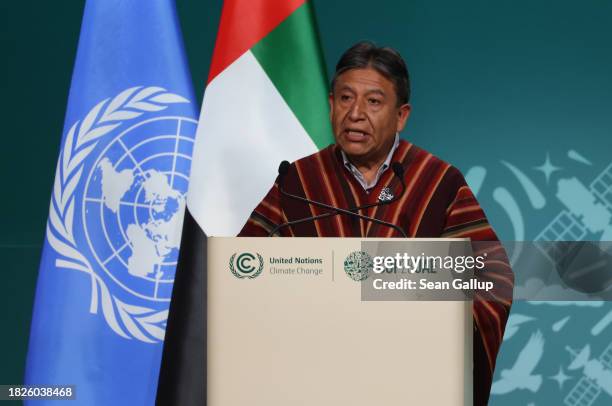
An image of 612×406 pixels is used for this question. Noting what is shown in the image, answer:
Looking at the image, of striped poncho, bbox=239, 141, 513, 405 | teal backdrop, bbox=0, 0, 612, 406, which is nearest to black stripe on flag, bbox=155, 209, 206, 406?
striped poncho, bbox=239, 141, 513, 405

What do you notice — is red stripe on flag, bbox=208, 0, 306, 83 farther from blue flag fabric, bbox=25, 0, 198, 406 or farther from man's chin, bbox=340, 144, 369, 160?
man's chin, bbox=340, 144, 369, 160

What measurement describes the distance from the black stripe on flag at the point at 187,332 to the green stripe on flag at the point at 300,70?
494 mm

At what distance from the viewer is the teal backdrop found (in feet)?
10.1

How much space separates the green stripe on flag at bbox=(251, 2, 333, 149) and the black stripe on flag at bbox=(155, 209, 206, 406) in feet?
1.62

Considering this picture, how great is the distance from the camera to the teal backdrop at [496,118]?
307 centimetres

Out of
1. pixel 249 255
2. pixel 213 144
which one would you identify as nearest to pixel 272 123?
pixel 213 144

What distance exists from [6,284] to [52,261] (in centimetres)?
73

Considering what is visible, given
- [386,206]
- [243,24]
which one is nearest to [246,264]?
[386,206]

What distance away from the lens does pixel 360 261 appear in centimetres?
128

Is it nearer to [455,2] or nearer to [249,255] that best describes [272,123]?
[455,2]

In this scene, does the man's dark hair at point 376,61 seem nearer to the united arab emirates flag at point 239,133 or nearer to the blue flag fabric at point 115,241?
the united arab emirates flag at point 239,133

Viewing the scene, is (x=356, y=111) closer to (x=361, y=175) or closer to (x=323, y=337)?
(x=361, y=175)

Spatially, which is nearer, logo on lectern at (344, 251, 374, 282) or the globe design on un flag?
logo on lectern at (344, 251, 374, 282)

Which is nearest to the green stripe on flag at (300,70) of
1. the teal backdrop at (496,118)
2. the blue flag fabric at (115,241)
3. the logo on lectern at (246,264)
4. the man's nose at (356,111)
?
the blue flag fabric at (115,241)
